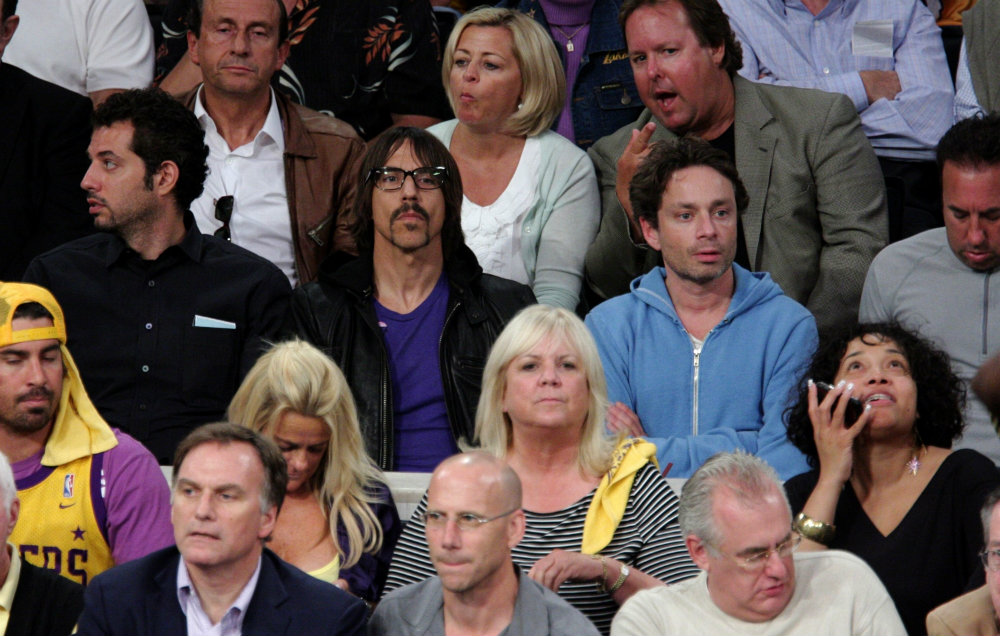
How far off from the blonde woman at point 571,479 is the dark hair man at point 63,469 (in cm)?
61

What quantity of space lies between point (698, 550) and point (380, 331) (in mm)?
1372

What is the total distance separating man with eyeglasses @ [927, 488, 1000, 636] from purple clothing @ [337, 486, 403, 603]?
125 centimetres

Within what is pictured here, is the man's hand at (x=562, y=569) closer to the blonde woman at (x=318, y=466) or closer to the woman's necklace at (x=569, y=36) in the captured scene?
the blonde woman at (x=318, y=466)

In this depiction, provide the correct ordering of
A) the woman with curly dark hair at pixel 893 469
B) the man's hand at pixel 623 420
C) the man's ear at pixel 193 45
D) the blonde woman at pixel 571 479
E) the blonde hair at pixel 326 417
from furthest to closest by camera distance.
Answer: the man's ear at pixel 193 45, the man's hand at pixel 623 420, the blonde hair at pixel 326 417, the woman with curly dark hair at pixel 893 469, the blonde woman at pixel 571 479

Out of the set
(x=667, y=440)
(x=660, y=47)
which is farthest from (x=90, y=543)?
(x=660, y=47)

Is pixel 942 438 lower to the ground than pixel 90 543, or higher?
higher

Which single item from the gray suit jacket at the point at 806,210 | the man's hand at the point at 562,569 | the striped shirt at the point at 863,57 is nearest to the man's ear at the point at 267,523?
the man's hand at the point at 562,569

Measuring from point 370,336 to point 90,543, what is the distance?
1.04 metres

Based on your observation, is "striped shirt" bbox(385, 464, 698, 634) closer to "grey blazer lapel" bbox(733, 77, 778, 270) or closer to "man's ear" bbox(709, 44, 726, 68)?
"grey blazer lapel" bbox(733, 77, 778, 270)

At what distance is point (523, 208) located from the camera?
494cm

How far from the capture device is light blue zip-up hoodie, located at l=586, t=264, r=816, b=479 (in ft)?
13.4

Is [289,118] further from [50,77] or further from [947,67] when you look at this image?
[947,67]

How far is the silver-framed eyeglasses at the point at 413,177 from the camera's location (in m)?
4.39

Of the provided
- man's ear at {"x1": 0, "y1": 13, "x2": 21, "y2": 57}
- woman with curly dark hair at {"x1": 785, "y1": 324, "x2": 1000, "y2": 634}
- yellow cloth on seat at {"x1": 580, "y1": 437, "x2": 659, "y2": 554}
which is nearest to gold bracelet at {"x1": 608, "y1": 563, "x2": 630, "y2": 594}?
yellow cloth on seat at {"x1": 580, "y1": 437, "x2": 659, "y2": 554}
